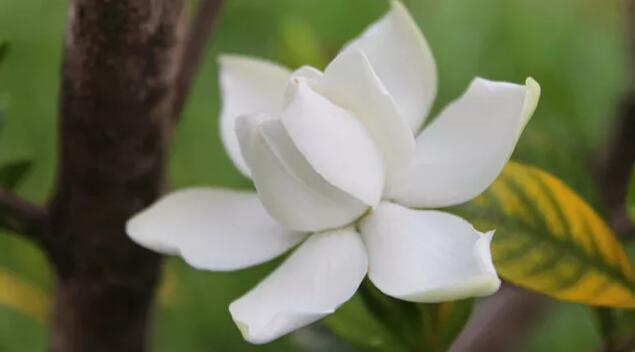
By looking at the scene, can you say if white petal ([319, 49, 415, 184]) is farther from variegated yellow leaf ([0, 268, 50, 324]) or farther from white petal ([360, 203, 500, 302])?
variegated yellow leaf ([0, 268, 50, 324])

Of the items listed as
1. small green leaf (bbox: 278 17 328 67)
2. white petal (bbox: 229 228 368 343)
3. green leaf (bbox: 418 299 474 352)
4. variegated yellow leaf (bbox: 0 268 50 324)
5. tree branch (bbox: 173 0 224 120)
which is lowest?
variegated yellow leaf (bbox: 0 268 50 324)

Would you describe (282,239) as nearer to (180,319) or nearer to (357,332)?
(357,332)

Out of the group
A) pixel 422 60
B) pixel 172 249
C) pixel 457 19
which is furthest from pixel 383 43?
pixel 457 19

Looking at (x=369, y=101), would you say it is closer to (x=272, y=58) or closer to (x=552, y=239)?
(x=552, y=239)

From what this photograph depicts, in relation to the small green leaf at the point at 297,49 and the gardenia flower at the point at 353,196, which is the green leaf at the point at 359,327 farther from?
the small green leaf at the point at 297,49

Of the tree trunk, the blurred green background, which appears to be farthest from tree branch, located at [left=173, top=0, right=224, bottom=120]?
the blurred green background

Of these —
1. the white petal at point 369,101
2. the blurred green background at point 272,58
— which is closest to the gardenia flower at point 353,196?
the white petal at point 369,101
